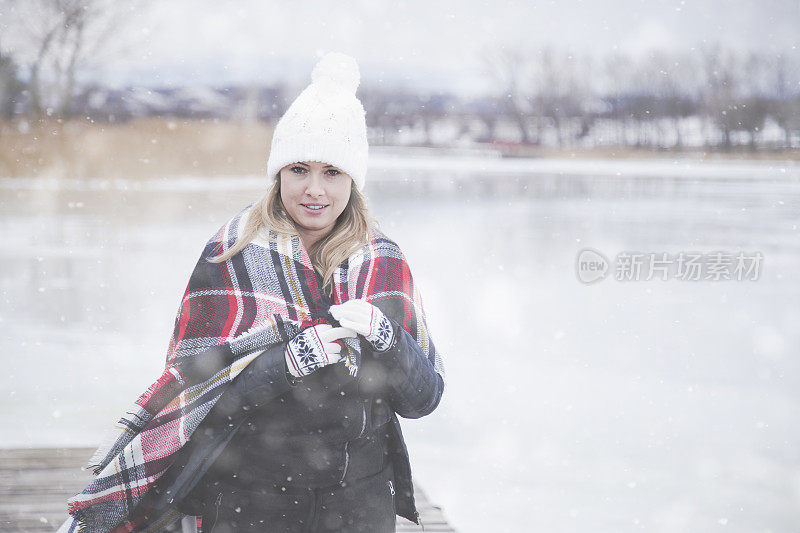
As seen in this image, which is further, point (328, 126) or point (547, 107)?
point (547, 107)

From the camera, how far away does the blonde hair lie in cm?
137

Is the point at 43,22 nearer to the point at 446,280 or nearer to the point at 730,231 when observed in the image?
the point at 446,280

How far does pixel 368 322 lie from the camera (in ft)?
3.85

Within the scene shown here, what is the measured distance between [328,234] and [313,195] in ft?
0.35

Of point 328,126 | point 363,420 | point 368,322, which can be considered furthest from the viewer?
point 328,126

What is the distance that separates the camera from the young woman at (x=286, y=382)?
1259 millimetres

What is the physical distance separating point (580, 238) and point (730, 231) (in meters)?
1.75

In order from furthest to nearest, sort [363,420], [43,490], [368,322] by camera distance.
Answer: [43,490] → [363,420] → [368,322]

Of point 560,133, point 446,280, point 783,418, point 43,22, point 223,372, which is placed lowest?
point 783,418

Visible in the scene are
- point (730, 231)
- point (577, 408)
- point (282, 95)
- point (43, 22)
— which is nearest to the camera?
point (577, 408)

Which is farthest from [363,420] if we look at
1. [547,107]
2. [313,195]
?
[547,107]

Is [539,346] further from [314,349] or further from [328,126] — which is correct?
[314,349]

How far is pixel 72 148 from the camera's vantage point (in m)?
12.3

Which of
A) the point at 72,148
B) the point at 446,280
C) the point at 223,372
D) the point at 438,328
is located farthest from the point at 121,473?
the point at 72,148
